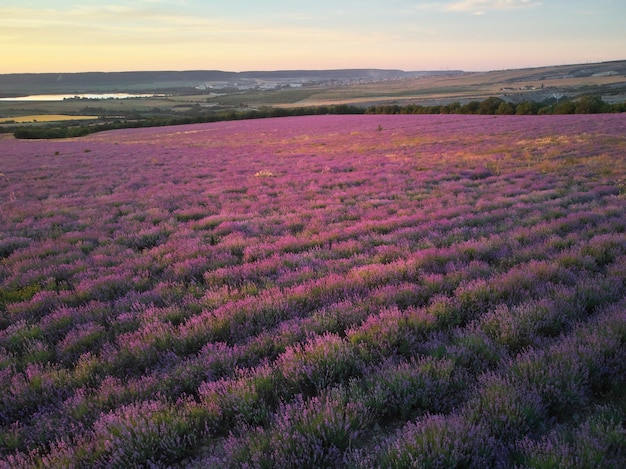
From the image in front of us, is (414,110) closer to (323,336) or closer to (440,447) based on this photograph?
(323,336)

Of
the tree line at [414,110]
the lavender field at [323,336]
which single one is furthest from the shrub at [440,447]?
the tree line at [414,110]

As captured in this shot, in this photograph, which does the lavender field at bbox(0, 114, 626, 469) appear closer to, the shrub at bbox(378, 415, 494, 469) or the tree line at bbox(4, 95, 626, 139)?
the shrub at bbox(378, 415, 494, 469)

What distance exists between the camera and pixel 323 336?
4.22 m

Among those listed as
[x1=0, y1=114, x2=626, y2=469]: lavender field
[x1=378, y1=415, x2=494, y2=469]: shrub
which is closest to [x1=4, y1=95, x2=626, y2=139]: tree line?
[x1=0, y1=114, x2=626, y2=469]: lavender field

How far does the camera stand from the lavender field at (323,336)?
289 cm

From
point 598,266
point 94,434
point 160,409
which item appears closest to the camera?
point 94,434

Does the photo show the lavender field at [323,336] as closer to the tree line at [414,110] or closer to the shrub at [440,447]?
the shrub at [440,447]

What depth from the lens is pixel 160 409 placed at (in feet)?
10.8

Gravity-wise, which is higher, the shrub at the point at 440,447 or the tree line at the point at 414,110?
the tree line at the point at 414,110

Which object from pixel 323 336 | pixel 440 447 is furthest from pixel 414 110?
A: pixel 440 447

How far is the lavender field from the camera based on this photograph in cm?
289

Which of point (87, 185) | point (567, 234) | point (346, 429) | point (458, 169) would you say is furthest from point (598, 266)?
point (87, 185)

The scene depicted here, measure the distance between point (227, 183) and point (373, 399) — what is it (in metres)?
14.8

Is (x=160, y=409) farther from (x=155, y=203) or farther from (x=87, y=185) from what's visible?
(x=87, y=185)
